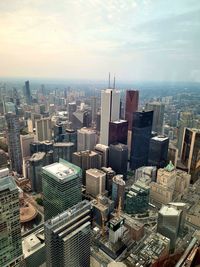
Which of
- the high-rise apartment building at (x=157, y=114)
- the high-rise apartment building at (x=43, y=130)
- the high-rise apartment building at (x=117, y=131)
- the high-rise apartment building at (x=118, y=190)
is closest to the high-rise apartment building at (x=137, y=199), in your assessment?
the high-rise apartment building at (x=118, y=190)

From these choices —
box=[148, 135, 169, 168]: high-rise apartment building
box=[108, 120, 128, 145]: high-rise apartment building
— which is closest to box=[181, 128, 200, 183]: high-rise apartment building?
box=[148, 135, 169, 168]: high-rise apartment building

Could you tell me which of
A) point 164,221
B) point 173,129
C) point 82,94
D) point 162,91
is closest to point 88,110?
point 82,94

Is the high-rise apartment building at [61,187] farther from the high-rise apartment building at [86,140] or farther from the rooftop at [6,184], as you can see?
the high-rise apartment building at [86,140]

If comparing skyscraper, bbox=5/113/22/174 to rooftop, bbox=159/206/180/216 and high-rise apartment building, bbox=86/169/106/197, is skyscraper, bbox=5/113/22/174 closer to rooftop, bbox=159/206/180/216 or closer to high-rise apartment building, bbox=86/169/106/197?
high-rise apartment building, bbox=86/169/106/197

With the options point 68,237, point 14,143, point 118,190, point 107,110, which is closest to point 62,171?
point 68,237

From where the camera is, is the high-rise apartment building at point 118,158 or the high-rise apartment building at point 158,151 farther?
the high-rise apartment building at point 158,151

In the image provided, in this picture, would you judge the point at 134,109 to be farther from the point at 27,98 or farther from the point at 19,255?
the point at 19,255

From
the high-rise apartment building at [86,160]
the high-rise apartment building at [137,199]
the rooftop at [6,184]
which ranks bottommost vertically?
the high-rise apartment building at [137,199]
